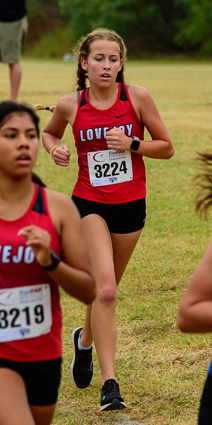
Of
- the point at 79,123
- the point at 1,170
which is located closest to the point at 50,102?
the point at 79,123

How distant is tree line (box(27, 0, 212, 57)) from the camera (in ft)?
165

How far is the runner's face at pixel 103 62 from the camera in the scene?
405cm

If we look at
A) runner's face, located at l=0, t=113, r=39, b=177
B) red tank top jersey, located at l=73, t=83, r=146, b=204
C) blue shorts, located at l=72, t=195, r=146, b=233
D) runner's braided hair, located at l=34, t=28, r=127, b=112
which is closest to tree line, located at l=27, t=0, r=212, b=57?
runner's braided hair, located at l=34, t=28, r=127, b=112

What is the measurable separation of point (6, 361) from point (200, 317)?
0.70 meters

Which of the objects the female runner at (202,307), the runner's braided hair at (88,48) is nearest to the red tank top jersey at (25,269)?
the female runner at (202,307)

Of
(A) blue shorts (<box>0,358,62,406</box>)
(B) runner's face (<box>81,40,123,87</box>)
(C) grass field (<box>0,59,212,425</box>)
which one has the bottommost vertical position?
(C) grass field (<box>0,59,212,425</box>)

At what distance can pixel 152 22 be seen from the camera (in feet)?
177

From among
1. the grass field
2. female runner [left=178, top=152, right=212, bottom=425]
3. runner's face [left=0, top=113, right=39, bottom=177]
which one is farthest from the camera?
the grass field

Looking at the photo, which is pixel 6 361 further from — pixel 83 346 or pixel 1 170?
pixel 83 346

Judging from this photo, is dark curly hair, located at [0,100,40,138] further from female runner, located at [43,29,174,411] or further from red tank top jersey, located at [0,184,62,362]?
female runner, located at [43,29,174,411]

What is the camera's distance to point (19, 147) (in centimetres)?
245

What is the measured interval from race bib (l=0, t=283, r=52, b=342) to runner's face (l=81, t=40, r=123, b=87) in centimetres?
184

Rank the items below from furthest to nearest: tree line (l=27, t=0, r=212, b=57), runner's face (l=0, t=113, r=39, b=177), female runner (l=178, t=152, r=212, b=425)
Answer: tree line (l=27, t=0, r=212, b=57) → runner's face (l=0, t=113, r=39, b=177) → female runner (l=178, t=152, r=212, b=425)

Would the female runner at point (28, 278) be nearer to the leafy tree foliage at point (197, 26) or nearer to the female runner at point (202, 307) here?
the female runner at point (202, 307)
